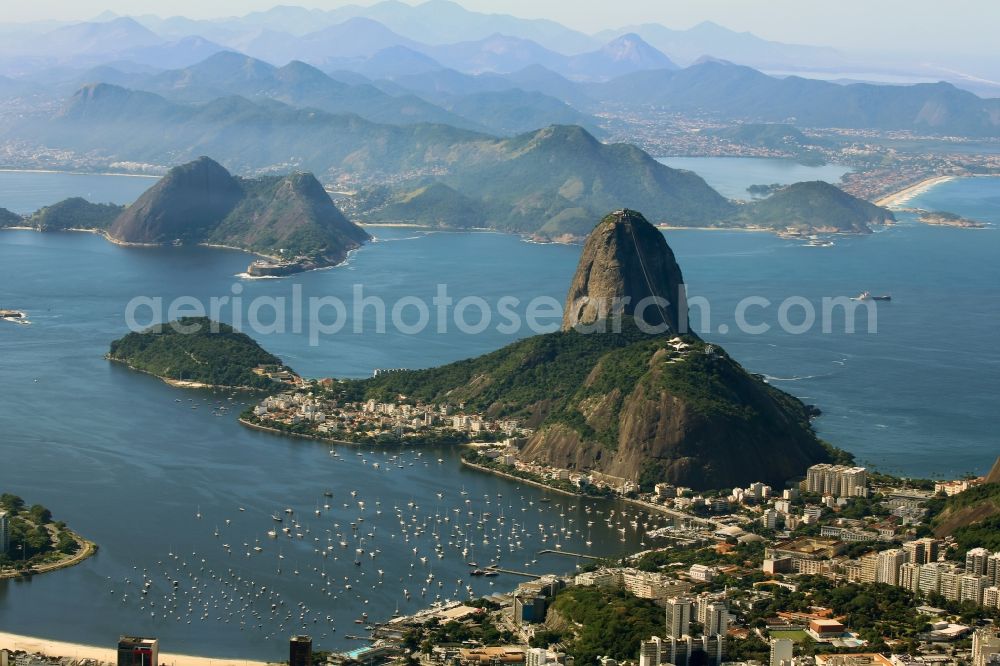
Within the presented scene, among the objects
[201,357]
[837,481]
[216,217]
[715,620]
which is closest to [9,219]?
[216,217]

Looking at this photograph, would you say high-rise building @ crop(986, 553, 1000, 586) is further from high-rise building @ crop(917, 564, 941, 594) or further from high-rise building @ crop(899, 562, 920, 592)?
high-rise building @ crop(899, 562, 920, 592)

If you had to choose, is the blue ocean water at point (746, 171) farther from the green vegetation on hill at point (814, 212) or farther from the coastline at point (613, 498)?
the coastline at point (613, 498)

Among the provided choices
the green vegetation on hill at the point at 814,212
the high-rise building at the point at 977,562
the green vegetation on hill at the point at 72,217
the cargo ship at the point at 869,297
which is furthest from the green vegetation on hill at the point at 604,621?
the green vegetation on hill at the point at 814,212

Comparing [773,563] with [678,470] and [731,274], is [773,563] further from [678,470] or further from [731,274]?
[731,274]

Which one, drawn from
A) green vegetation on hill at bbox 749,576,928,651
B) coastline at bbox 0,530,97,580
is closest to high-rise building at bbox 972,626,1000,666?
green vegetation on hill at bbox 749,576,928,651

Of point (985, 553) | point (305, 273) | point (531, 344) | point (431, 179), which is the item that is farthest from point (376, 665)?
point (431, 179)

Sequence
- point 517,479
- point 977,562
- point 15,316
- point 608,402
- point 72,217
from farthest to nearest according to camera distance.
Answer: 1. point 72,217
2. point 15,316
3. point 608,402
4. point 517,479
5. point 977,562

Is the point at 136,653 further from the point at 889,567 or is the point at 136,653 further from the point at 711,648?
the point at 889,567
